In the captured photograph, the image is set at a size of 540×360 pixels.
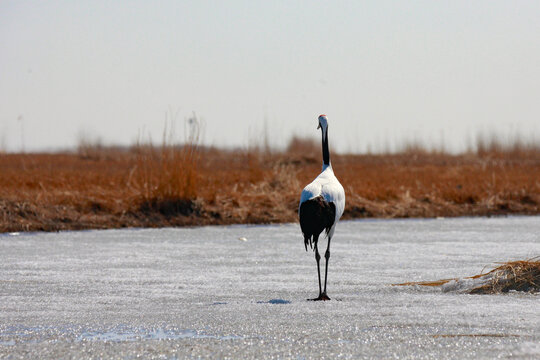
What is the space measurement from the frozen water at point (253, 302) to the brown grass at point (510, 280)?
161 millimetres

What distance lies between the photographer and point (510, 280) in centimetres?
541

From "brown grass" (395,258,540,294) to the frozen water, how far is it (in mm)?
161

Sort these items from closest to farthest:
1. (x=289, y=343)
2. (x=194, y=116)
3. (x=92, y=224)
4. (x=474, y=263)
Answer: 1. (x=289, y=343)
2. (x=474, y=263)
3. (x=92, y=224)
4. (x=194, y=116)

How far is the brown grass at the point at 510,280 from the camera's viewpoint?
5281 millimetres

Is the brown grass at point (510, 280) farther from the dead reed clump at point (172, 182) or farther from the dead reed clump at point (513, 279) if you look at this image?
the dead reed clump at point (172, 182)

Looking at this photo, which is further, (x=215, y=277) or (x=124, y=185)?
(x=124, y=185)

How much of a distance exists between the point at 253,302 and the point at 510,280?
190 centimetres

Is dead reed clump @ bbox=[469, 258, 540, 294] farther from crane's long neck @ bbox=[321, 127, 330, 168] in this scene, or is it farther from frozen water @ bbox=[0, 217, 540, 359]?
crane's long neck @ bbox=[321, 127, 330, 168]

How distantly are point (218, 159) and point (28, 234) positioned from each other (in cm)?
1565

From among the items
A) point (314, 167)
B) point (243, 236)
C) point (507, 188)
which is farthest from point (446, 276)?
point (314, 167)

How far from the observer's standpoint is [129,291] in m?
5.40

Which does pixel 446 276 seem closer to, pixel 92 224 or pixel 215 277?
pixel 215 277

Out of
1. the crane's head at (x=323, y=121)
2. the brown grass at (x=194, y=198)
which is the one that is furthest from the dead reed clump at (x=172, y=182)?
the crane's head at (x=323, y=121)

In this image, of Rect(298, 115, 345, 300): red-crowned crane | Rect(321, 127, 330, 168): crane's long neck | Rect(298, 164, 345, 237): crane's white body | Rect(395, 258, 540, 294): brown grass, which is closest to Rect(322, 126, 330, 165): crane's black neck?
Rect(321, 127, 330, 168): crane's long neck
